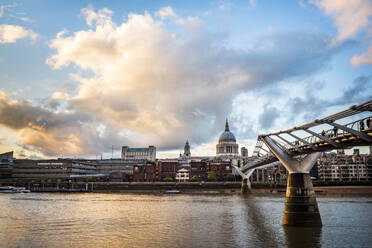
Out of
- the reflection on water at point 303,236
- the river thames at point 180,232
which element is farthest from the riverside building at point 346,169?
the reflection on water at point 303,236

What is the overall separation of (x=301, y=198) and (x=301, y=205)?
2.56ft

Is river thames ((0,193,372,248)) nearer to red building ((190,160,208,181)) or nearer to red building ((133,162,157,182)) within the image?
red building ((190,160,208,181))

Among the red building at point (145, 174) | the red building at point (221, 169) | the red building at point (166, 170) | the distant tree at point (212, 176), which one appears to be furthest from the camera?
the red building at point (166, 170)

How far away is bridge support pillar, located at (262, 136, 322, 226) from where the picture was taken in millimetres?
34719

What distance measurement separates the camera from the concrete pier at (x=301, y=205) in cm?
3466

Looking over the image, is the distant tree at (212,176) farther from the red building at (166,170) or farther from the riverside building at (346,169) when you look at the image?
the riverside building at (346,169)

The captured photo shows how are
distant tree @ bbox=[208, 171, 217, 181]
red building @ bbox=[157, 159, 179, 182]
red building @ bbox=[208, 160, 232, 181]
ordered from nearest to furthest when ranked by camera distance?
1. distant tree @ bbox=[208, 171, 217, 181]
2. red building @ bbox=[208, 160, 232, 181]
3. red building @ bbox=[157, 159, 179, 182]

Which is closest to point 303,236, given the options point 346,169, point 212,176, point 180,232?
point 180,232

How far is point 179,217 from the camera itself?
46375mm

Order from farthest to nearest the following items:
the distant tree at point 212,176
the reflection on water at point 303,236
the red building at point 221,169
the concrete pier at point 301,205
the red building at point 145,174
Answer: the red building at point 145,174 < the red building at point 221,169 < the distant tree at point 212,176 < the concrete pier at point 301,205 < the reflection on water at point 303,236

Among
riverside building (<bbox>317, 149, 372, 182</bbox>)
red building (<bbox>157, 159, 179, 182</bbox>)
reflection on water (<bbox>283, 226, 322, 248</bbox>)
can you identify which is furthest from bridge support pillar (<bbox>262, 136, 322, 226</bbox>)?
riverside building (<bbox>317, 149, 372, 182</bbox>)

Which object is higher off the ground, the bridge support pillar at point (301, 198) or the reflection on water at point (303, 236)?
the bridge support pillar at point (301, 198)

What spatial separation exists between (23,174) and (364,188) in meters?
176

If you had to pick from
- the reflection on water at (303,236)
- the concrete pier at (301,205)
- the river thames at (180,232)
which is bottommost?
the river thames at (180,232)
